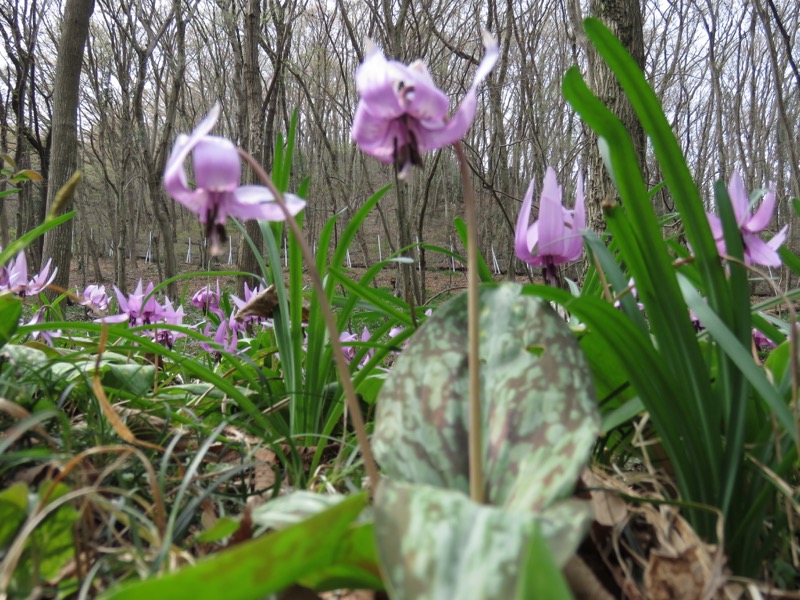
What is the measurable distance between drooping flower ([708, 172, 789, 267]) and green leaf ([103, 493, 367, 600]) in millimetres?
774

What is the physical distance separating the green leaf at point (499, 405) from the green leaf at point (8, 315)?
2.35ft

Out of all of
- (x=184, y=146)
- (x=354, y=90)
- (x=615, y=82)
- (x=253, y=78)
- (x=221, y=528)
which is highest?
(x=354, y=90)

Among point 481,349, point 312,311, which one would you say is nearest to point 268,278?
point 312,311

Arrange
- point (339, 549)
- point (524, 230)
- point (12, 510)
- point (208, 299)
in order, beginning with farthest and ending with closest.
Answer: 1. point (208, 299)
2. point (524, 230)
3. point (12, 510)
4. point (339, 549)

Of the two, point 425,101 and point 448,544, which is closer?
point 448,544

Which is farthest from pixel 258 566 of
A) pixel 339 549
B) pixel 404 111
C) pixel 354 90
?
pixel 354 90

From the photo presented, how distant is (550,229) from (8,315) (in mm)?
917

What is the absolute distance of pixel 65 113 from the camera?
3225 millimetres

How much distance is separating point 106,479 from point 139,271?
2115 cm

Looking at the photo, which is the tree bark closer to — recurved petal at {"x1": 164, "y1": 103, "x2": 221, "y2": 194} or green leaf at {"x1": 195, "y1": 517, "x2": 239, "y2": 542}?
recurved petal at {"x1": 164, "y1": 103, "x2": 221, "y2": 194}

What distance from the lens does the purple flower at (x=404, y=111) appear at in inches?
24.3

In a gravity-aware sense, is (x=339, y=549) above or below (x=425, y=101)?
below

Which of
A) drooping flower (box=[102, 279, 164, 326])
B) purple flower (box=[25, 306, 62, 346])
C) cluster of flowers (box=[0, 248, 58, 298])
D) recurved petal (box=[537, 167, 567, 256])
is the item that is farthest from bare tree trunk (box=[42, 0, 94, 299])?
recurved petal (box=[537, 167, 567, 256])

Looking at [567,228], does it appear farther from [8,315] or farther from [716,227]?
[8,315]
